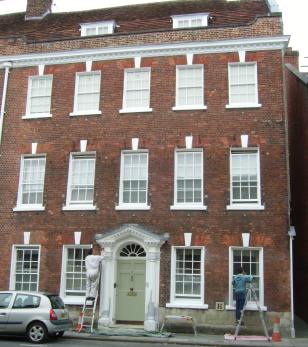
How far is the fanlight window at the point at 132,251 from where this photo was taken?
65.0 ft

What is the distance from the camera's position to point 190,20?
74.6 ft

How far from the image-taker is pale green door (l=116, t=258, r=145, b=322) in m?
19.4

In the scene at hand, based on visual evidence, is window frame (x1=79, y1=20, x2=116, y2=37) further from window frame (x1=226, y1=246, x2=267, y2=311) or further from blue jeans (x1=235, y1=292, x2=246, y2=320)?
blue jeans (x1=235, y1=292, x2=246, y2=320)

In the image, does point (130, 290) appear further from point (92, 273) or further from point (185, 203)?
point (185, 203)

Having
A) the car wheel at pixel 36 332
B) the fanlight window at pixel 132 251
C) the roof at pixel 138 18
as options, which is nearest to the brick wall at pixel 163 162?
the fanlight window at pixel 132 251

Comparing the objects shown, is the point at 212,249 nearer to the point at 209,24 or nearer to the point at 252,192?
the point at 252,192

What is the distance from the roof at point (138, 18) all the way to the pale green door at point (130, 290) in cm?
977

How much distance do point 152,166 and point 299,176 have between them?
7.25 metres

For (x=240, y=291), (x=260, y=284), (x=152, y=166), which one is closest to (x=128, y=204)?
(x=152, y=166)

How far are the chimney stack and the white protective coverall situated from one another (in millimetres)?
14265

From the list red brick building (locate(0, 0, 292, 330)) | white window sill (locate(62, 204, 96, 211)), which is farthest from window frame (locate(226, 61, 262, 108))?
white window sill (locate(62, 204, 96, 211))

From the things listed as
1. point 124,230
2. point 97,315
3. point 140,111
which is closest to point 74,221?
point 124,230

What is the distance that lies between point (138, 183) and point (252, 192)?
438cm

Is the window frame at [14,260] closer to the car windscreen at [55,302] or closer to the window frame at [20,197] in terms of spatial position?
the window frame at [20,197]
